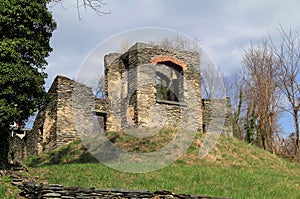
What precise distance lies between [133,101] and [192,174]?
7.90 meters

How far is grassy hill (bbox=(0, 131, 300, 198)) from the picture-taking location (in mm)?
9789

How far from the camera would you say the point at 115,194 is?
8375 millimetres

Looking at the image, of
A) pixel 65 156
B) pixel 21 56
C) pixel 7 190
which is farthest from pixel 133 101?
pixel 7 190

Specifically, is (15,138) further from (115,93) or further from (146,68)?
(146,68)

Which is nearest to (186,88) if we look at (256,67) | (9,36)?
(256,67)

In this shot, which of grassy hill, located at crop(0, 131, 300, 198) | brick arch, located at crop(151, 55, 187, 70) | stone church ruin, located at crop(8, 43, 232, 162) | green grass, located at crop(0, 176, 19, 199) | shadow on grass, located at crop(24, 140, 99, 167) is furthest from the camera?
brick arch, located at crop(151, 55, 187, 70)

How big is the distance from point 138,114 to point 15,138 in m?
10.1

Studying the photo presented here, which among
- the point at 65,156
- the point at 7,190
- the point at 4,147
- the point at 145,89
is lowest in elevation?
the point at 7,190

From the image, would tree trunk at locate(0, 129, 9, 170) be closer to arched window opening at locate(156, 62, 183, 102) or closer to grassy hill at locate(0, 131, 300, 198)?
grassy hill at locate(0, 131, 300, 198)

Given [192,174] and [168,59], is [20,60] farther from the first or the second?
[168,59]

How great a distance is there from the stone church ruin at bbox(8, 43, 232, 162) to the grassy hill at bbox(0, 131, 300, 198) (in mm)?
2098

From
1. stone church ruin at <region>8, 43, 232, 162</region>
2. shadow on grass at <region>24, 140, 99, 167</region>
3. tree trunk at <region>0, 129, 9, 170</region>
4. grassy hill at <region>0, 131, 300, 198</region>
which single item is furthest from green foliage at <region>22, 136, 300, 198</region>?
stone church ruin at <region>8, 43, 232, 162</region>

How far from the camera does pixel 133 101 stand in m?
18.9

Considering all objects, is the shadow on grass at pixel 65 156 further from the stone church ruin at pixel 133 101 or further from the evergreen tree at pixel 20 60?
the evergreen tree at pixel 20 60
